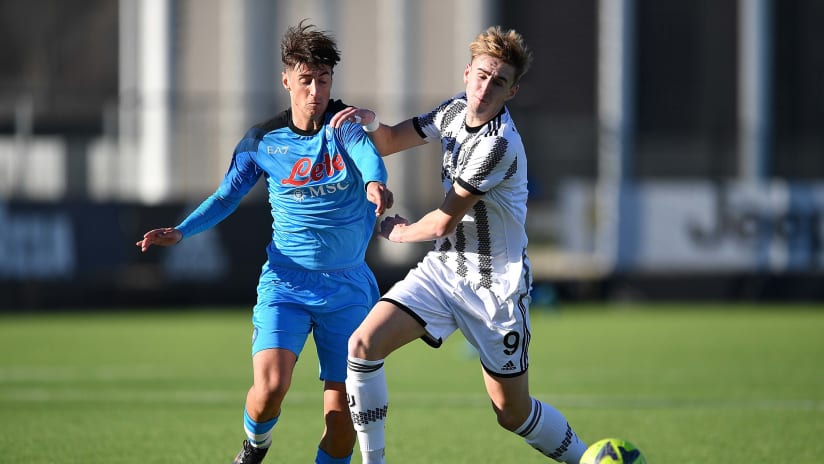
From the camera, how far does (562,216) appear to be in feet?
67.2

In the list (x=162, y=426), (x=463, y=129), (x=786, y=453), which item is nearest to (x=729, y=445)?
(x=786, y=453)

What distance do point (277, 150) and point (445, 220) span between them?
3.31ft

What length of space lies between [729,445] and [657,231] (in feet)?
42.0

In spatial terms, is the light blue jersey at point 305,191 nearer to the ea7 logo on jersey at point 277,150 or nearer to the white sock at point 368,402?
the ea7 logo on jersey at point 277,150

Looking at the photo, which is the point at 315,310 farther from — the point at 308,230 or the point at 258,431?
the point at 258,431

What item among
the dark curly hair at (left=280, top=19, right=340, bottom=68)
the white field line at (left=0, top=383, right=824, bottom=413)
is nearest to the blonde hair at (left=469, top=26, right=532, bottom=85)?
the dark curly hair at (left=280, top=19, right=340, bottom=68)

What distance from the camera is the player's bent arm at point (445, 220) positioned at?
5.74 meters

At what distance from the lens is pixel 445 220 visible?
227 inches

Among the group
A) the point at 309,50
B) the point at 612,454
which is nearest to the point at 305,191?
the point at 309,50

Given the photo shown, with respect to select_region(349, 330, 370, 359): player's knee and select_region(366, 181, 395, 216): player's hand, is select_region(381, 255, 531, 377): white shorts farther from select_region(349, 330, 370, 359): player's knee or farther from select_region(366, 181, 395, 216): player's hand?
select_region(366, 181, 395, 216): player's hand

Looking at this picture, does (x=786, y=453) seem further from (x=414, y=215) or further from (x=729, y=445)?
(x=414, y=215)

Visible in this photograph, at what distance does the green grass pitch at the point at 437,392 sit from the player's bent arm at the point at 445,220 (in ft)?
6.03

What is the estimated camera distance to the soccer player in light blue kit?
6.07 m

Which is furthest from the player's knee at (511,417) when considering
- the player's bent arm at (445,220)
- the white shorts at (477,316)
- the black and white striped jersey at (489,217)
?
the player's bent arm at (445,220)
